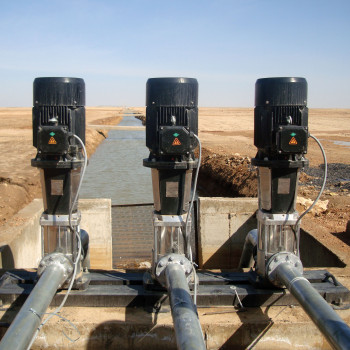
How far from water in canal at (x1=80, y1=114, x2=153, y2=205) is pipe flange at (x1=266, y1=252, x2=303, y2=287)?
29.4ft

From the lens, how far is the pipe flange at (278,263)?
3.72 meters

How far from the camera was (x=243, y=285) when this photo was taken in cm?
398

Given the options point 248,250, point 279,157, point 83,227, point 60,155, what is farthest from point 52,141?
point 83,227

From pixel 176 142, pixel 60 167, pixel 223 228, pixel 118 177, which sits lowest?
pixel 118 177

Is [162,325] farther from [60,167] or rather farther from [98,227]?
[98,227]

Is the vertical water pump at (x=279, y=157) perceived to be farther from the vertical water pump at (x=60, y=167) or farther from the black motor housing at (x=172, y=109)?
the vertical water pump at (x=60, y=167)

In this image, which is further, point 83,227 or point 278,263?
point 83,227

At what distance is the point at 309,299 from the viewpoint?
3.05 meters

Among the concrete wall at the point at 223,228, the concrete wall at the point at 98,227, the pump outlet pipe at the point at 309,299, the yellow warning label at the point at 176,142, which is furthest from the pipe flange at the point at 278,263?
the concrete wall at the point at 98,227

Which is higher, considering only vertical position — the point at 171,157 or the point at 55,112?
the point at 55,112

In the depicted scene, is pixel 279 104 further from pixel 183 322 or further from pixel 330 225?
pixel 330 225

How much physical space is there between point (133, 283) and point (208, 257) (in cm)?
338

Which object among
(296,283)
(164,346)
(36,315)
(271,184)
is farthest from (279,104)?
(36,315)

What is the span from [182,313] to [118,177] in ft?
44.5
